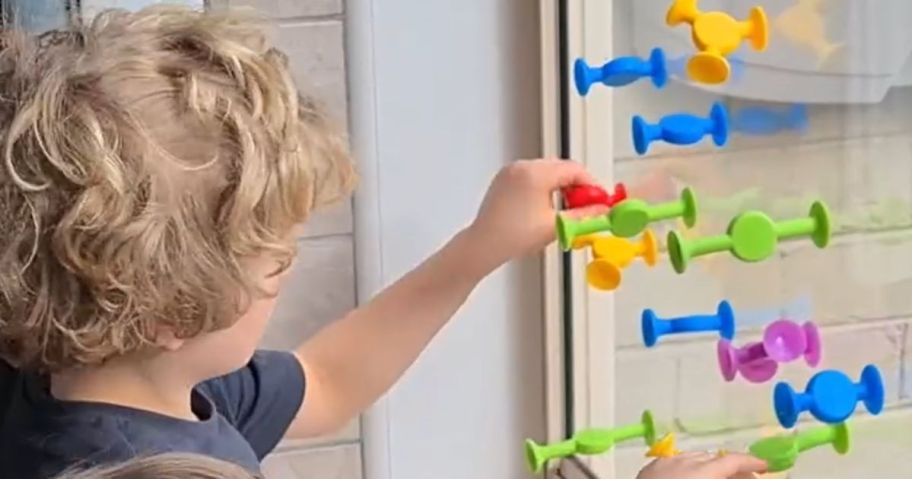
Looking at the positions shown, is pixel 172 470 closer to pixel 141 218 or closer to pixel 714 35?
pixel 141 218

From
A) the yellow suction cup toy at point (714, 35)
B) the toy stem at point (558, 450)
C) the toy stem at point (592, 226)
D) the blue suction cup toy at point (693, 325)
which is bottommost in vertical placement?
the toy stem at point (558, 450)

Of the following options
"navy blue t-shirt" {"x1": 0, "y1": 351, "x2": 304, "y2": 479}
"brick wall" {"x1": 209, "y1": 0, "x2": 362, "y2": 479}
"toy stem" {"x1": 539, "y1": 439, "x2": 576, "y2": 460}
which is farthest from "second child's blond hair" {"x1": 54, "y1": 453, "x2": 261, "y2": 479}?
"brick wall" {"x1": 209, "y1": 0, "x2": 362, "y2": 479}

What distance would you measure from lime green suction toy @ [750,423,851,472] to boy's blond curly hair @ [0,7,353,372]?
0.26 meters

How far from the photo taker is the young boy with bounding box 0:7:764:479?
2.62 feet

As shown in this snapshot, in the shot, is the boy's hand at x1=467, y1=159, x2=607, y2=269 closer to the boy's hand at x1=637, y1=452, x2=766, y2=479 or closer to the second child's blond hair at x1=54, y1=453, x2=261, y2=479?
the boy's hand at x1=637, y1=452, x2=766, y2=479

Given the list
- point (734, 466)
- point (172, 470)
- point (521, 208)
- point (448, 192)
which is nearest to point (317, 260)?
point (448, 192)

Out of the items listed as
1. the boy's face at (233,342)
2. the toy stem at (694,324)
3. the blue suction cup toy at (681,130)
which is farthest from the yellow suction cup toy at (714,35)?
the boy's face at (233,342)

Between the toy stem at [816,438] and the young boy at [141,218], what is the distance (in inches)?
10.8

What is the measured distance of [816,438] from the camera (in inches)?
31.4

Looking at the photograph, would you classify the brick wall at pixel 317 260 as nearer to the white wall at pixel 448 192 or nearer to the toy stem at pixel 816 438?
the white wall at pixel 448 192

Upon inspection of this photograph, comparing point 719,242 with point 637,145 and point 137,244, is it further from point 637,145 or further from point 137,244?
point 137,244

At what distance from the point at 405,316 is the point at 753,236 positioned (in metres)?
0.30

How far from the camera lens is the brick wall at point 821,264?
90 cm

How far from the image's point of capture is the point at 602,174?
112 cm
